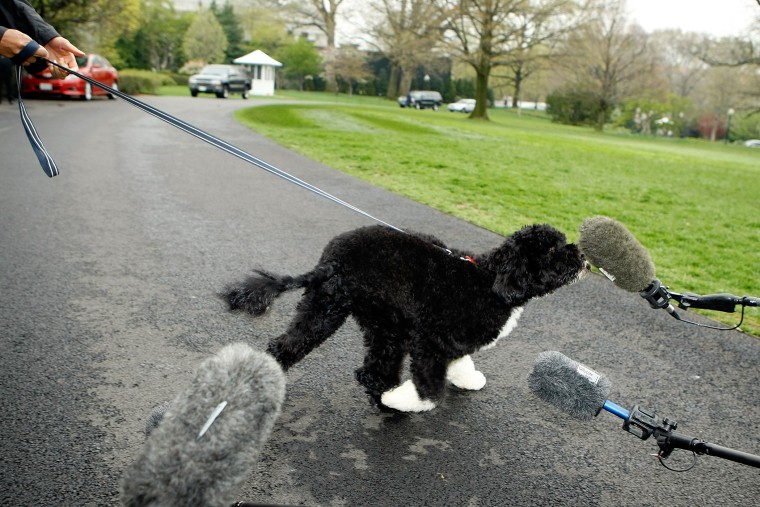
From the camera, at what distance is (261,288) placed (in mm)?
2979

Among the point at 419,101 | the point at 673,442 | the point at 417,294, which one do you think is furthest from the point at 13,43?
the point at 419,101

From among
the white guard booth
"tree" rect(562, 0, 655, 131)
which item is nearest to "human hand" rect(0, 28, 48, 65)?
"tree" rect(562, 0, 655, 131)

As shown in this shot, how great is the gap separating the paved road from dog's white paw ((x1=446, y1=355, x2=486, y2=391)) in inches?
3.6

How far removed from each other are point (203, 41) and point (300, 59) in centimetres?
1146

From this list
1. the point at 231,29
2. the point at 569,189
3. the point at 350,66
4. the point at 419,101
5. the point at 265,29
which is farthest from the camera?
the point at 231,29

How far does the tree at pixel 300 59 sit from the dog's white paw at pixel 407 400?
69.8 m

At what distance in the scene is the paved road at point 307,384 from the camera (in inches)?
111

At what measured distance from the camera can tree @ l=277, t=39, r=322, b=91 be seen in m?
68.1

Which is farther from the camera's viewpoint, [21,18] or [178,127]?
[21,18]

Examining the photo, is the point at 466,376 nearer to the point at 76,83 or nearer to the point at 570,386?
the point at 570,386

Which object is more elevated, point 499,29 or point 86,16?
point 499,29

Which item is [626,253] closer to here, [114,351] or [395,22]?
[114,351]

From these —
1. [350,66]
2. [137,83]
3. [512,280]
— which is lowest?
[512,280]

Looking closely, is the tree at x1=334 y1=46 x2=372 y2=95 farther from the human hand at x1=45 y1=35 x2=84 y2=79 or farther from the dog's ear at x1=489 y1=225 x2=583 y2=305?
the dog's ear at x1=489 y1=225 x2=583 y2=305
